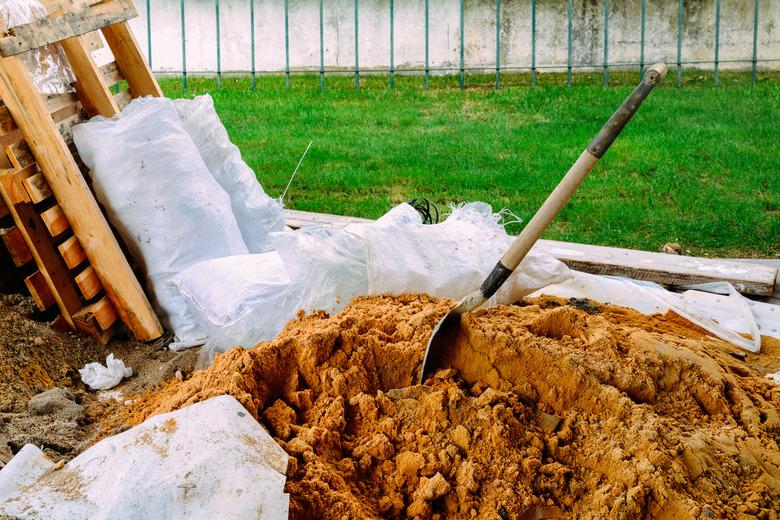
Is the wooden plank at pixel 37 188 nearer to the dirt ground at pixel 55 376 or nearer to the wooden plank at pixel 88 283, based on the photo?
the wooden plank at pixel 88 283

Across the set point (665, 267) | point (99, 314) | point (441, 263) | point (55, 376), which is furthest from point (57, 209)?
point (665, 267)

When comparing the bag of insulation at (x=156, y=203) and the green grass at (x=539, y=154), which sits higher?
the bag of insulation at (x=156, y=203)

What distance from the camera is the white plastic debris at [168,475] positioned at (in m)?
1.90

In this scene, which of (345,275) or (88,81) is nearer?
(345,275)

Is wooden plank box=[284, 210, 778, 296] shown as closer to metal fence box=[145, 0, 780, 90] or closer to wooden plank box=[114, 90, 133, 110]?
wooden plank box=[114, 90, 133, 110]

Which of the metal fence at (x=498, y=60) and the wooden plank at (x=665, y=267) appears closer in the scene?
the wooden plank at (x=665, y=267)

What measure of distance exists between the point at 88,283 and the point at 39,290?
19 cm

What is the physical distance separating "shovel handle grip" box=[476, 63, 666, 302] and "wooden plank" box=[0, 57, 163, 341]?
1.47m

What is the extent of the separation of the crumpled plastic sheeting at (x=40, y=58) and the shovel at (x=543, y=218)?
198 cm

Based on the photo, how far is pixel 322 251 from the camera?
3.16m

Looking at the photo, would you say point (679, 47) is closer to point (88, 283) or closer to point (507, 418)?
point (88, 283)

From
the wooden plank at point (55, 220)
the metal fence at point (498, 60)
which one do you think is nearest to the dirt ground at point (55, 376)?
the wooden plank at point (55, 220)

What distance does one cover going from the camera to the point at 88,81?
3.80m

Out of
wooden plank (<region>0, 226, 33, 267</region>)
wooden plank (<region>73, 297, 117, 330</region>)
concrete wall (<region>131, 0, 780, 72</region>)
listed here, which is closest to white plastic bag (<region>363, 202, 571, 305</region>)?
wooden plank (<region>73, 297, 117, 330</region>)
